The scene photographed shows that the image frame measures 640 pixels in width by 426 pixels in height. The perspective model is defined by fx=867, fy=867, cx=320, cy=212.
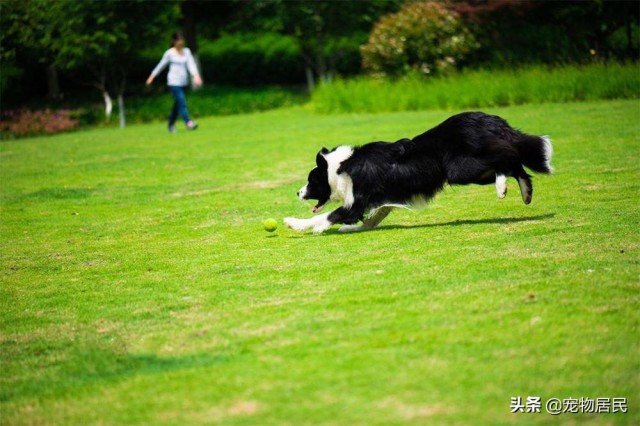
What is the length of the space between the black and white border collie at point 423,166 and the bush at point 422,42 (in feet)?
62.8

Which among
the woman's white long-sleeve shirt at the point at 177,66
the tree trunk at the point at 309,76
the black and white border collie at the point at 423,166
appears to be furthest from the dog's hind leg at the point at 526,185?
the tree trunk at the point at 309,76

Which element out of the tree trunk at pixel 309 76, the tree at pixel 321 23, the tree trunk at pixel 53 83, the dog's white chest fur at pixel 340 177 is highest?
the tree at pixel 321 23

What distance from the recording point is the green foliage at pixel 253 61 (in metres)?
39.2

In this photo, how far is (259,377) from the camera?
4.56 metres

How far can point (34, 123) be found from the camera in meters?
29.5

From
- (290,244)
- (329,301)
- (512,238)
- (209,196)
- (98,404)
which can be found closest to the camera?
(98,404)

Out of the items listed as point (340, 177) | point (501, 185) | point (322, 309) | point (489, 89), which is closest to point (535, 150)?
point (501, 185)

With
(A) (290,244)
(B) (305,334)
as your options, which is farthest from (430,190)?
(B) (305,334)

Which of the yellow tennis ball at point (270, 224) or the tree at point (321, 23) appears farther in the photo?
the tree at point (321, 23)

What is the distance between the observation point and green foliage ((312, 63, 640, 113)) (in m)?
21.0

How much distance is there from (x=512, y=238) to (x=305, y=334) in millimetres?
3067

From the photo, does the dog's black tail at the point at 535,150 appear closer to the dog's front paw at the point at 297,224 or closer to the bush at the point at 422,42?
the dog's front paw at the point at 297,224

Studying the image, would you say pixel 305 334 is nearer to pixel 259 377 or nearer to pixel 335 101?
pixel 259 377

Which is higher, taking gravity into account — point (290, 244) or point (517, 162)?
point (517, 162)
